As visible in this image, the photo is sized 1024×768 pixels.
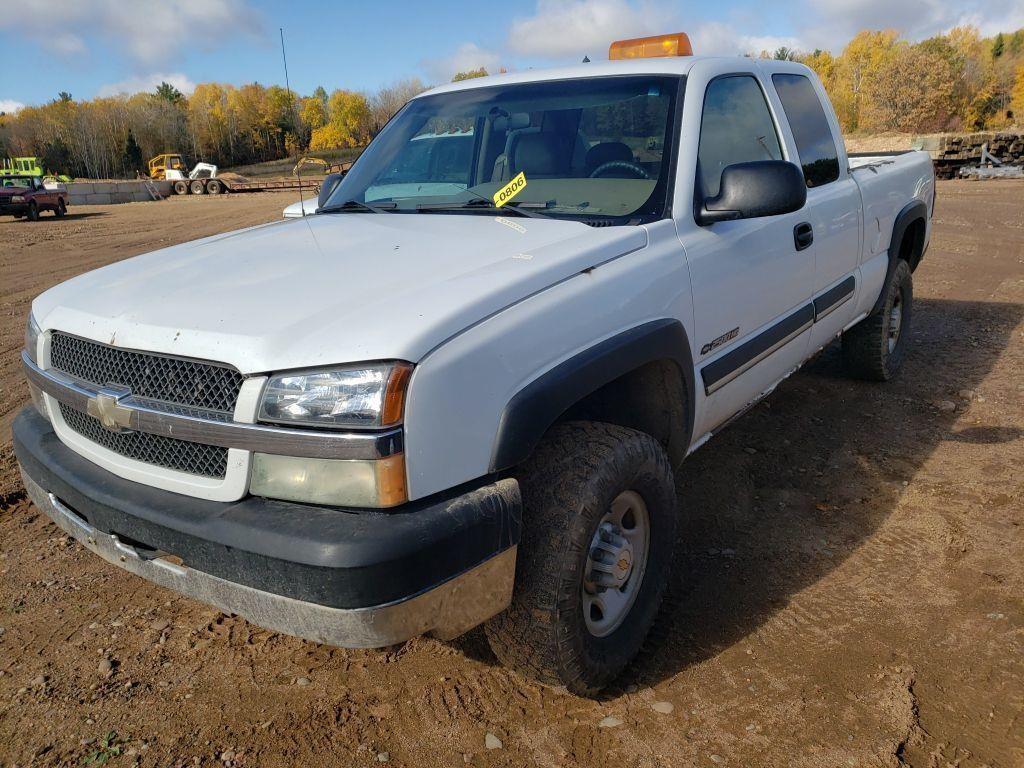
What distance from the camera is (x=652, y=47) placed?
3529 millimetres

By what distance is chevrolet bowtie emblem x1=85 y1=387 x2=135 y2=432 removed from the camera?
210 centimetres

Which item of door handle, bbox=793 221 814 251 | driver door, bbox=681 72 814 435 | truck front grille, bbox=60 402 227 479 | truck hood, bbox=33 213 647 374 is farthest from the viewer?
door handle, bbox=793 221 814 251

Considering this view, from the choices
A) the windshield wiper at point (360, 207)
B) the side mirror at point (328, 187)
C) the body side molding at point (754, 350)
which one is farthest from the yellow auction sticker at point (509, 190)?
the side mirror at point (328, 187)

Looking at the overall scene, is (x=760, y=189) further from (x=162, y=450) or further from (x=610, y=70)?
(x=162, y=450)

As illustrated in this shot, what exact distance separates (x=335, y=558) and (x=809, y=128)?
3.39 metres

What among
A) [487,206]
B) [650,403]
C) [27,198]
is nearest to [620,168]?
[487,206]

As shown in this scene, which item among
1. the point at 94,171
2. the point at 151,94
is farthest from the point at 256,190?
the point at 151,94

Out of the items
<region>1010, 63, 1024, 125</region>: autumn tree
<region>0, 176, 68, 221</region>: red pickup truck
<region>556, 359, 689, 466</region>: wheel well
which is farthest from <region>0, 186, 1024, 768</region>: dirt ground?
<region>1010, 63, 1024, 125</region>: autumn tree

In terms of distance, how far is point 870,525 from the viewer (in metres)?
3.56

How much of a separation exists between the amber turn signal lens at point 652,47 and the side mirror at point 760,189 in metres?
0.97

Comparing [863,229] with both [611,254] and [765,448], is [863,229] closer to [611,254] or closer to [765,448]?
[765,448]

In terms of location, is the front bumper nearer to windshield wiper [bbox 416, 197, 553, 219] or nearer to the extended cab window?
windshield wiper [bbox 416, 197, 553, 219]

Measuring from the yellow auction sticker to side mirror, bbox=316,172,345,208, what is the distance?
113 cm

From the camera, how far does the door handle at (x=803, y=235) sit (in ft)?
11.5
